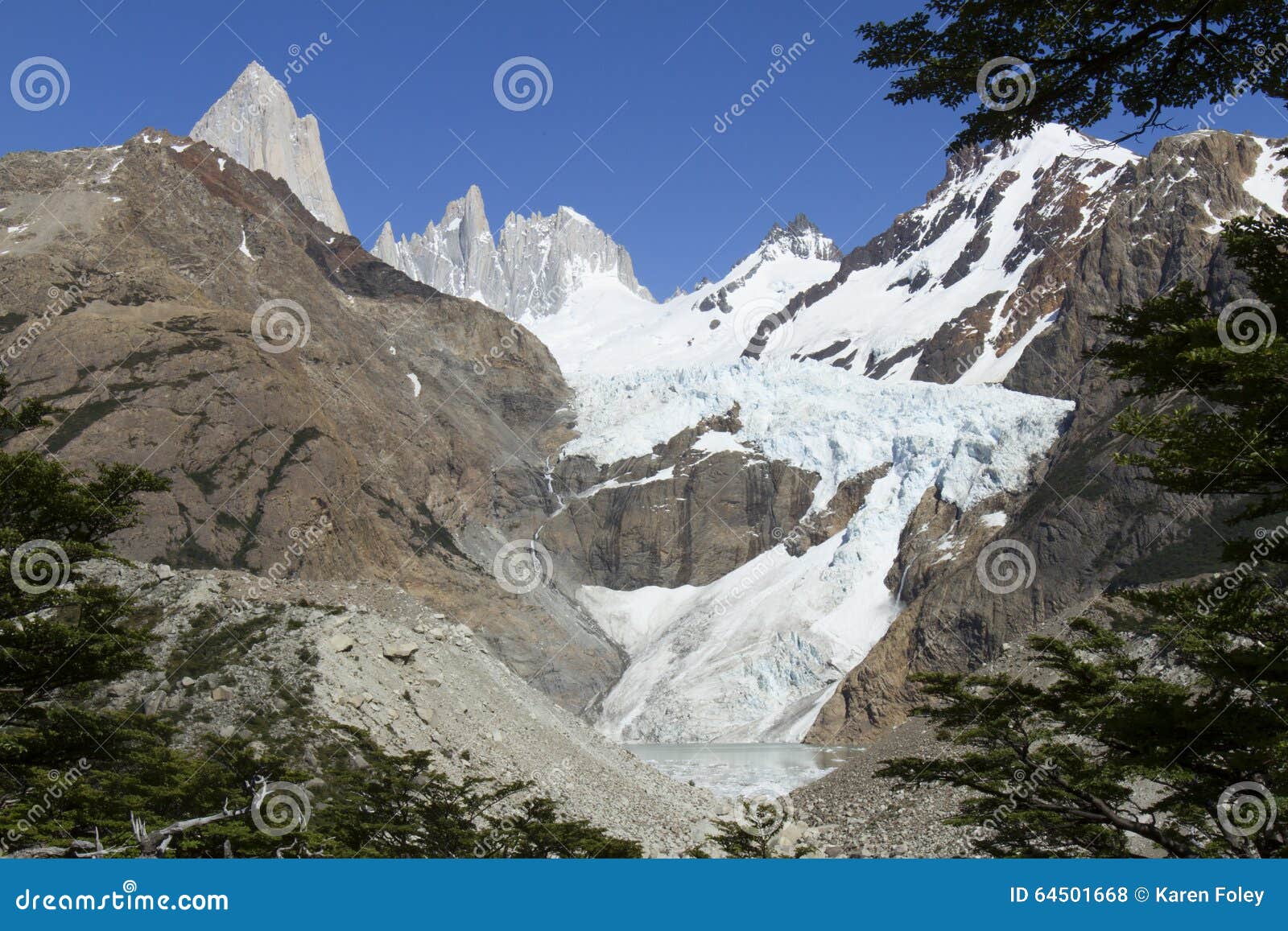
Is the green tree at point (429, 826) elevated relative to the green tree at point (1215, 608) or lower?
lower

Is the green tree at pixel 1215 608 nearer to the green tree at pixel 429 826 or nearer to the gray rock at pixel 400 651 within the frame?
the green tree at pixel 429 826

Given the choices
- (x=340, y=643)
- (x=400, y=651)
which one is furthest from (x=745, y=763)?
(x=340, y=643)

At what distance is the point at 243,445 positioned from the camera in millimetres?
92188

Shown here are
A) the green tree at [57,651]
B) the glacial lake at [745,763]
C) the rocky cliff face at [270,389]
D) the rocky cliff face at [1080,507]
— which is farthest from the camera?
the rocky cliff face at [1080,507]

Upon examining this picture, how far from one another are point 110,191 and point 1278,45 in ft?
427

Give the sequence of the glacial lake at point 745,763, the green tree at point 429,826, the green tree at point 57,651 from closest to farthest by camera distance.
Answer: the green tree at point 57,651, the green tree at point 429,826, the glacial lake at point 745,763

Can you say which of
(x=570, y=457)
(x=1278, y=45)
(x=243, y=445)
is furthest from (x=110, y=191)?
(x=1278, y=45)

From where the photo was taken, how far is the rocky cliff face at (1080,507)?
316 ft

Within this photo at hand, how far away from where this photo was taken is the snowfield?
111 metres

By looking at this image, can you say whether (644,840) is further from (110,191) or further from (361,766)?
(110,191)

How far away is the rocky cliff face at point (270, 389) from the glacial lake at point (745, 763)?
23.4 meters

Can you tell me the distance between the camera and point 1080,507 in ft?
336

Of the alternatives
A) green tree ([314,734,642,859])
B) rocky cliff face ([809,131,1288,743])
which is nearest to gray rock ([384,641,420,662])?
green tree ([314,734,642,859])

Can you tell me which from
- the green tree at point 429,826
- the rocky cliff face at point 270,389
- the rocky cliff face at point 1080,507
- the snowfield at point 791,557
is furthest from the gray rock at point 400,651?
the snowfield at point 791,557
